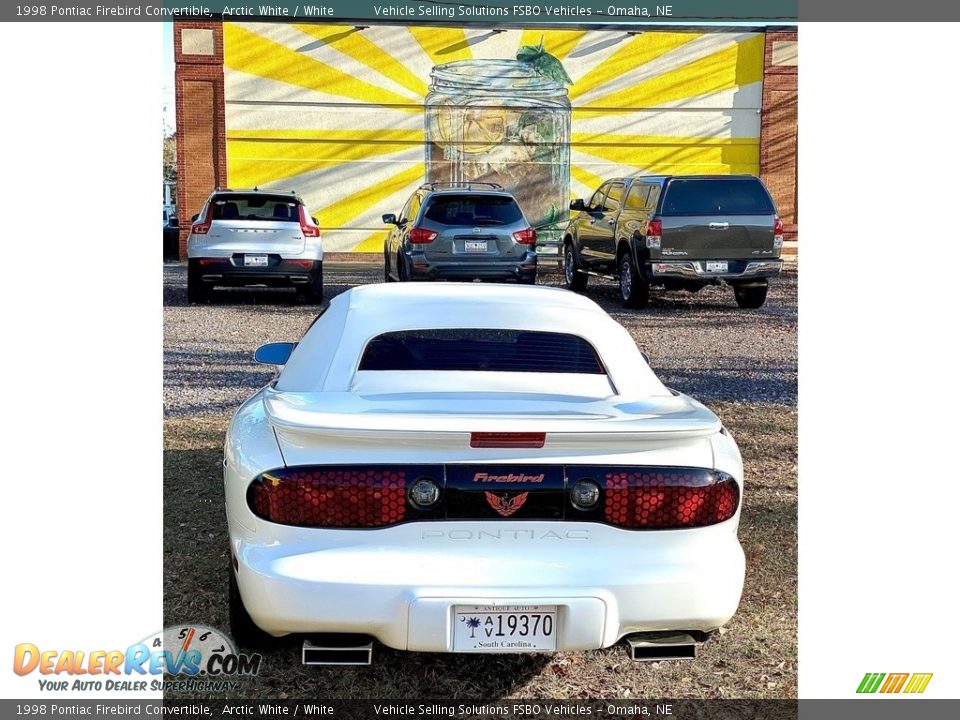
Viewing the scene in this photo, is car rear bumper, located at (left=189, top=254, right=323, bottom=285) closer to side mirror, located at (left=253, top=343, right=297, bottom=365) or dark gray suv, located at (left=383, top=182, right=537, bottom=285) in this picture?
dark gray suv, located at (left=383, top=182, right=537, bottom=285)

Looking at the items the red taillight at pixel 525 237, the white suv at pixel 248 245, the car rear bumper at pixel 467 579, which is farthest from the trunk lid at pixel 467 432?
the white suv at pixel 248 245

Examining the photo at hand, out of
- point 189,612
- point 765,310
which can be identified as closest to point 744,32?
point 765,310

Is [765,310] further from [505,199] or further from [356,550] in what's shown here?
[356,550]

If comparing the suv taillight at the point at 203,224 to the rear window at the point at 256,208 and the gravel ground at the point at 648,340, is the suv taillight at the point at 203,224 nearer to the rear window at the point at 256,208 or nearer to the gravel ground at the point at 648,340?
the rear window at the point at 256,208

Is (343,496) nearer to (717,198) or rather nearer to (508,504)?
(508,504)

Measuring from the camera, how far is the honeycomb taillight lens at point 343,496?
3.08 m

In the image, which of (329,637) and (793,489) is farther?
(793,489)

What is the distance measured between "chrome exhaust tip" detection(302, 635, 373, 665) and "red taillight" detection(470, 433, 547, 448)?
29.0 inches

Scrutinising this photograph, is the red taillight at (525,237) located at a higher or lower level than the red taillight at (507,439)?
higher

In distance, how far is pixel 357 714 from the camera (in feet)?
11.8

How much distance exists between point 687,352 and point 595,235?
4.14m

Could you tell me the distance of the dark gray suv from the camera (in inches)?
465

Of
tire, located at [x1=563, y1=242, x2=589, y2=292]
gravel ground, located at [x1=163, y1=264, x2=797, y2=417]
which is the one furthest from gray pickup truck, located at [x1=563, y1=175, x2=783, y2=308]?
tire, located at [x1=563, y1=242, x2=589, y2=292]

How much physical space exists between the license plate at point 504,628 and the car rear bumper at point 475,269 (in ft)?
29.0
